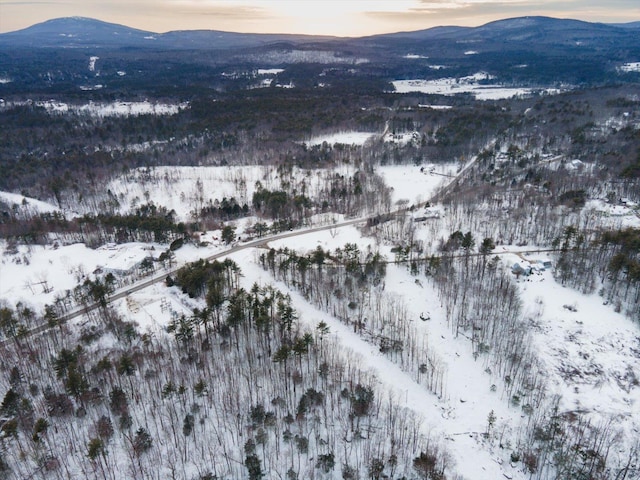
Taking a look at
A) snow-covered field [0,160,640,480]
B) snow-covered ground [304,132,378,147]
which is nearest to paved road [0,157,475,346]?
snow-covered field [0,160,640,480]

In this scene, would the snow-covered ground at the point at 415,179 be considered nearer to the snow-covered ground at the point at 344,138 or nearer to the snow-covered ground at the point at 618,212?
the snow-covered ground at the point at 344,138

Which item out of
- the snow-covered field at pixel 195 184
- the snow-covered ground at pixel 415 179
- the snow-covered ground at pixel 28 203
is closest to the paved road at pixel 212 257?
the snow-covered ground at pixel 415 179

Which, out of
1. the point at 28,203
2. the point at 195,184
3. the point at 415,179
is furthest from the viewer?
the point at 195,184

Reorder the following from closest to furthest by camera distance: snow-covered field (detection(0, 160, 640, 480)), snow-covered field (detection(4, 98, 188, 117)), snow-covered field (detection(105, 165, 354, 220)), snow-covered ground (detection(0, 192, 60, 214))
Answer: snow-covered field (detection(0, 160, 640, 480)) → snow-covered ground (detection(0, 192, 60, 214)) → snow-covered field (detection(105, 165, 354, 220)) → snow-covered field (detection(4, 98, 188, 117))

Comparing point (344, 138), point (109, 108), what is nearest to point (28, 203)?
point (344, 138)

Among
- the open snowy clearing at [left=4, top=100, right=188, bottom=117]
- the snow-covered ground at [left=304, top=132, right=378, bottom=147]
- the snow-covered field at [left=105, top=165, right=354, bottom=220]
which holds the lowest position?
the snow-covered field at [left=105, top=165, right=354, bottom=220]

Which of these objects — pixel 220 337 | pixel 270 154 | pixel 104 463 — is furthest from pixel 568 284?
pixel 270 154

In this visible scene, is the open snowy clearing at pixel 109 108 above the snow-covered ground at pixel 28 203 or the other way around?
above

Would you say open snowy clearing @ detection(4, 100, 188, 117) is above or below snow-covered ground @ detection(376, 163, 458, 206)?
above

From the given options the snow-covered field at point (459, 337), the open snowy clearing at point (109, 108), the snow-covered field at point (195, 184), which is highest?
the open snowy clearing at point (109, 108)

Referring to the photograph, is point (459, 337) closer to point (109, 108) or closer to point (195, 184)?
point (195, 184)

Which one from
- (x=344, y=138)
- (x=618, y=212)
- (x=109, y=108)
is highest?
(x=109, y=108)

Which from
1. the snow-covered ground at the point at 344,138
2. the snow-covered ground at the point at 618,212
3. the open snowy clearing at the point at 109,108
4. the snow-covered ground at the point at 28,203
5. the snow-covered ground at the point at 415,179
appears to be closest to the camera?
the snow-covered ground at the point at 618,212

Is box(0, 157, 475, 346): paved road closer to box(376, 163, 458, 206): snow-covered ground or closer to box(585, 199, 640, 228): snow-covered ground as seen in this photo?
box(376, 163, 458, 206): snow-covered ground
